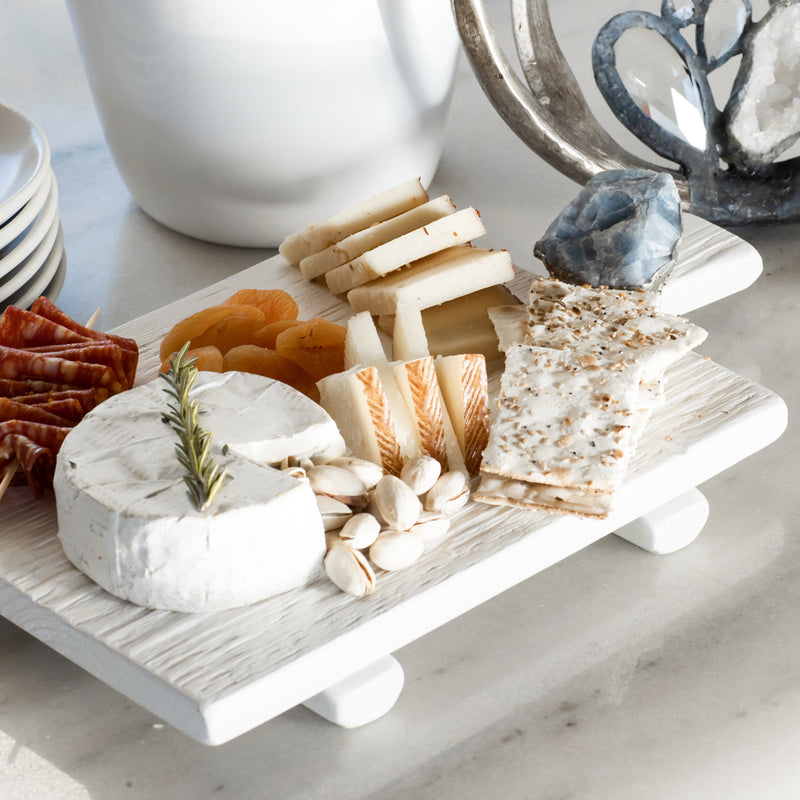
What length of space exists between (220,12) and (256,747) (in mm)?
944

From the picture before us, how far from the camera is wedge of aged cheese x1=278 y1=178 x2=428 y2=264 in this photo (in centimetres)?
152

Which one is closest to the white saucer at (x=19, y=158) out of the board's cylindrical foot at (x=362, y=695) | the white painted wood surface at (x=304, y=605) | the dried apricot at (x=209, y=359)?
the dried apricot at (x=209, y=359)

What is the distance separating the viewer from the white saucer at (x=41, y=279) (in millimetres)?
1518

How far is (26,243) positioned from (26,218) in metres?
0.04

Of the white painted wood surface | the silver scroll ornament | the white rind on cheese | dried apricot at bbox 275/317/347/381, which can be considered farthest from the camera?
the silver scroll ornament

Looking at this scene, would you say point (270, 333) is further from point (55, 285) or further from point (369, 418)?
point (55, 285)

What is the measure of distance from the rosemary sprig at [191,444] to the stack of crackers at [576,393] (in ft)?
0.89

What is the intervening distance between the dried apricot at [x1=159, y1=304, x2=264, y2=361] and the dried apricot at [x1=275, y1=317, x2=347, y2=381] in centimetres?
9

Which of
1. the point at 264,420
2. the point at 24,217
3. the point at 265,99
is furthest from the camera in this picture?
the point at 265,99

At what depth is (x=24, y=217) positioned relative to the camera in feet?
4.79

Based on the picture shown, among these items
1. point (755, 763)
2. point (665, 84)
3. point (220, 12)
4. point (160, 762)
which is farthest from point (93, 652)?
point (665, 84)

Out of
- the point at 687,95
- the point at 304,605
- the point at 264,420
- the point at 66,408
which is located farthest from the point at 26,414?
the point at 687,95

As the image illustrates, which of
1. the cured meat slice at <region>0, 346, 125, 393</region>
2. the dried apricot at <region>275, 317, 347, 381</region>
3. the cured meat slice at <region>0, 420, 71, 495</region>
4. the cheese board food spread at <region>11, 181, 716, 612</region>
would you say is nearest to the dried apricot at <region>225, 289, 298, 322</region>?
the cheese board food spread at <region>11, 181, 716, 612</region>

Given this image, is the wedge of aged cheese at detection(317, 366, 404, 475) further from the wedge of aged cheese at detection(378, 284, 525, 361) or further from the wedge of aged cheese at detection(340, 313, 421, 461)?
the wedge of aged cheese at detection(378, 284, 525, 361)
